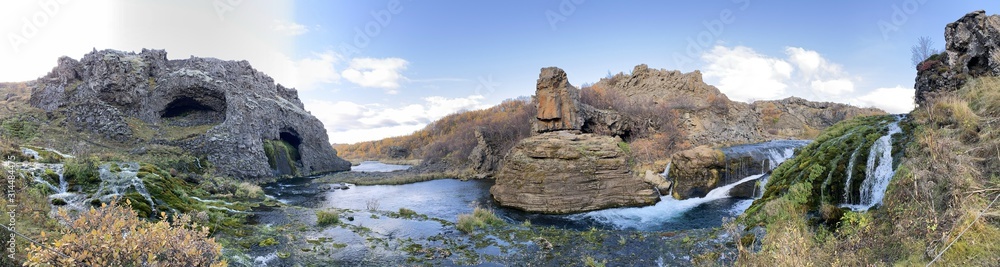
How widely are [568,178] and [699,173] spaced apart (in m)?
8.13

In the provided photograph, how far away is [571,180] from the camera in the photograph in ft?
70.1

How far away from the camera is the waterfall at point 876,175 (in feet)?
27.9

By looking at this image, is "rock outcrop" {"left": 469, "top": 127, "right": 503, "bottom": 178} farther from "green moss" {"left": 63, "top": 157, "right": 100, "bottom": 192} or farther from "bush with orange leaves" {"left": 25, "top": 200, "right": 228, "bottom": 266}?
"bush with orange leaves" {"left": 25, "top": 200, "right": 228, "bottom": 266}

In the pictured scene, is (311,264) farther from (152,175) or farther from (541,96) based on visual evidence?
(541,96)

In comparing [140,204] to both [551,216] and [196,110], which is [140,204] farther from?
[196,110]

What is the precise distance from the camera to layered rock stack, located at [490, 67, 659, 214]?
68.6ft

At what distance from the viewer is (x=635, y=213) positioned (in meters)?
19.3

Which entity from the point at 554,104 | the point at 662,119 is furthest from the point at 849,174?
the point at 662,119

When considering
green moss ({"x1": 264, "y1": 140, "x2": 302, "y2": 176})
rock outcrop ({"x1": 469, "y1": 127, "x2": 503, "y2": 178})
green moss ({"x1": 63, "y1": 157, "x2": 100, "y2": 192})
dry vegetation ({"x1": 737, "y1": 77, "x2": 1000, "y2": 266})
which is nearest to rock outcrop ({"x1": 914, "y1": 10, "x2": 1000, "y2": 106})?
dry vegetation ({"x1": 737, "y1": 77, "x2": 1000, "y2": 266})

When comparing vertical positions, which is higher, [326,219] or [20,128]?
[20,128]

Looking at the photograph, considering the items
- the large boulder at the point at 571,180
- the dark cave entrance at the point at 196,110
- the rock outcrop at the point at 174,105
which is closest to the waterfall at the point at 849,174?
the large boulder at the point at 571,180

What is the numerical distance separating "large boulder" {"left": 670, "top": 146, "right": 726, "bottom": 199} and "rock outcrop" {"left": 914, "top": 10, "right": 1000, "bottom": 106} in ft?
35.7

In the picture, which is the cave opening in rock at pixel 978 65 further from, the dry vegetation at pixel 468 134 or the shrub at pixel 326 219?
the dry vegetation at pixel 468 134

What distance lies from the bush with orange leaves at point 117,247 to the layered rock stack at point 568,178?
697 inches
